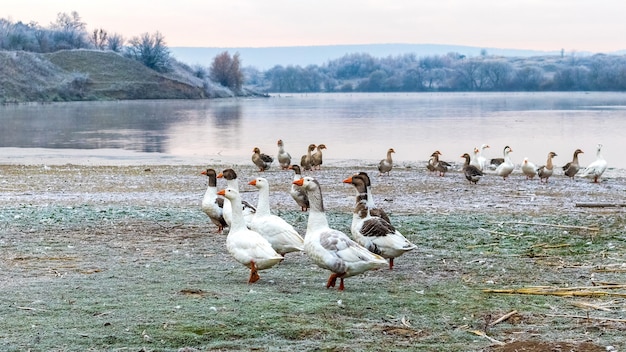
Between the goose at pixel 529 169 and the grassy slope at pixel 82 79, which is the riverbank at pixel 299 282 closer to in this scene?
the goose at pixel 529 169

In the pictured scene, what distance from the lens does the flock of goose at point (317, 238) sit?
31.8 ft

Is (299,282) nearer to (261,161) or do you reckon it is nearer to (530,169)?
(530,169)

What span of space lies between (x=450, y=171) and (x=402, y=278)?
60.5 ft

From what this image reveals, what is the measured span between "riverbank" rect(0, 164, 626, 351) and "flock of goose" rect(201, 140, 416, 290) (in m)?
0.28

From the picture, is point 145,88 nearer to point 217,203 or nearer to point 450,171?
point 450,171

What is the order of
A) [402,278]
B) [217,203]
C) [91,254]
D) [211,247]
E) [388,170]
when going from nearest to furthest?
[402,278] → [91,254] → [211,247] → [217,203] → [388,170]

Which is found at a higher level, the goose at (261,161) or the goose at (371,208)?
the goose at (371,208)

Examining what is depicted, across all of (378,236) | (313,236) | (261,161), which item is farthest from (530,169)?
(313,236)

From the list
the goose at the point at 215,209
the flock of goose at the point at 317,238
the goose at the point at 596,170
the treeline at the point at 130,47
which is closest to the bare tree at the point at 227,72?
the treeline at the point at 130,47

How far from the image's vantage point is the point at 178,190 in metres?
21.5

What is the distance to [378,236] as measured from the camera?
11.1 meters

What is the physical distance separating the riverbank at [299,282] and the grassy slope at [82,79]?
110325 millimetres

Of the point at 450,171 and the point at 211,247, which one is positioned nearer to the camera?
the point at 211,247

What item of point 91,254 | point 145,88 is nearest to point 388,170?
point 91,254
